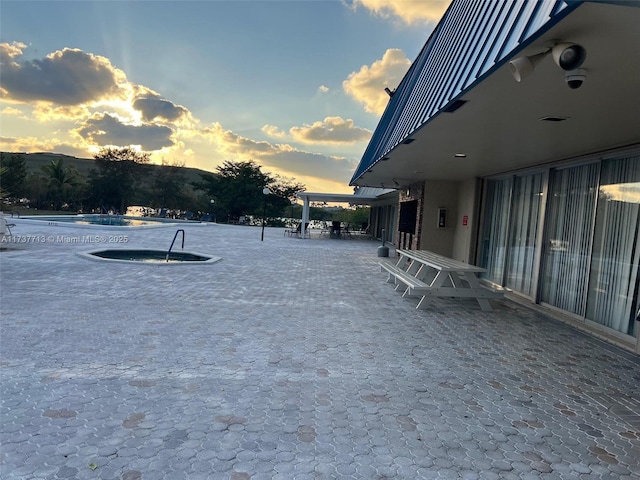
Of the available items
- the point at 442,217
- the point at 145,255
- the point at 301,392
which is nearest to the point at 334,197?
the point at 442,217

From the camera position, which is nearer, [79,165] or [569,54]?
[569,54]

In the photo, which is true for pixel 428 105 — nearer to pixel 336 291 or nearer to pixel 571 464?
pixel 571 464

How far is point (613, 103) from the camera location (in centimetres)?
357

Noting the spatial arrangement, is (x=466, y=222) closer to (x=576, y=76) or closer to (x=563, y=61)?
(x=576, y=76)

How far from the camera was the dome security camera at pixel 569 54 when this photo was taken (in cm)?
236

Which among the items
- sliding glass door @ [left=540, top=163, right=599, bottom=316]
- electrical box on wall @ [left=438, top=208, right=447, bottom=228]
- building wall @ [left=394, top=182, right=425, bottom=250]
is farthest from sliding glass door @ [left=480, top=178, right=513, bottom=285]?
building wall @ [left=394, top=182, right=425, bottom=250]

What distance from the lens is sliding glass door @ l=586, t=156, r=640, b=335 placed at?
16.4 feet

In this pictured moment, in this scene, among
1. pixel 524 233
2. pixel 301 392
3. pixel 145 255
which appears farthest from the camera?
pixel 145 255

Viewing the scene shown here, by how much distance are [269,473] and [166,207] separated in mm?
42533

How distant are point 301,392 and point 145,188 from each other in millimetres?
43814

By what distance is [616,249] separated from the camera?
529 centimetres

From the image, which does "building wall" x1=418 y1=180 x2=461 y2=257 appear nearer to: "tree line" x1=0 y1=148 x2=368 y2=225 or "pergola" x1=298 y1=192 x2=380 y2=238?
"pergola" x1=298 y1=192 x2=380 y2=238

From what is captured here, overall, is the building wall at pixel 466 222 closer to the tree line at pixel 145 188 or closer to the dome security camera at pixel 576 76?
the dome security camera at pixel 576 76

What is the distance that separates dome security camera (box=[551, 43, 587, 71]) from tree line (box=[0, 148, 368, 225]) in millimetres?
30790
